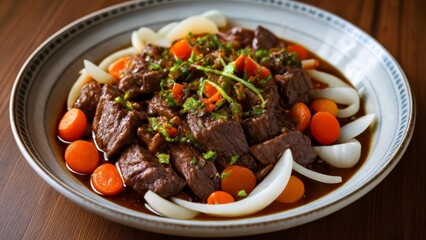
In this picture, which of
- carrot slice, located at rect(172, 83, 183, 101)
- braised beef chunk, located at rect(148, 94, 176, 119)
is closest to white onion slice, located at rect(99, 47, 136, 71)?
braised beef chunk, located at rect(148, 94, 176, 119)

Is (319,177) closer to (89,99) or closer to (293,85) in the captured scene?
(293,85)

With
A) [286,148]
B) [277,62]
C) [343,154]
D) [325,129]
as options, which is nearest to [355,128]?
[325,129]

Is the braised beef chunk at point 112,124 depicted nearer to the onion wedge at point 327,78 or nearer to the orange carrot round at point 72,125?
the orange carrot round at point 72,125

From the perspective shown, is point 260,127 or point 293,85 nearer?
point 260,127

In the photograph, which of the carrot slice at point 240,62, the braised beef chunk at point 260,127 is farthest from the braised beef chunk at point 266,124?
the carrot slice at point 240,62

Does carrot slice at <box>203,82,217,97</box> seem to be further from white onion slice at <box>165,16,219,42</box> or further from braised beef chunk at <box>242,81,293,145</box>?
white onion slice at <box>165,16,219,42</box>

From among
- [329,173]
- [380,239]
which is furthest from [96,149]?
[380,239]

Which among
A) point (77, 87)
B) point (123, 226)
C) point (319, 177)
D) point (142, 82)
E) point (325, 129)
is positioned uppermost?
point (142, 82)

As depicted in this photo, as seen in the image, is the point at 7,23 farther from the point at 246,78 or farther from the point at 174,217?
the point at 174,217
